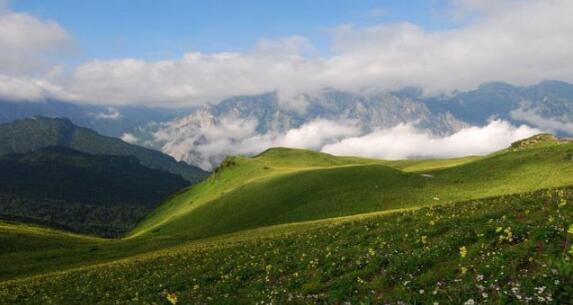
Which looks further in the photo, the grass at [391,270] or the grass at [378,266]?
the grass at [378,266]

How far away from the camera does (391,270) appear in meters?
19.0

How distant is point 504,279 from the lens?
590 inches

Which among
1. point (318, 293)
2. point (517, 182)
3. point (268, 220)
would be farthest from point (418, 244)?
point (268, 220)

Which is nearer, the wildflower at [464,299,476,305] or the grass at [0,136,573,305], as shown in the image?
the wildflower at [464,299,476,305]

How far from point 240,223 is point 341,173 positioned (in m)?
28.2

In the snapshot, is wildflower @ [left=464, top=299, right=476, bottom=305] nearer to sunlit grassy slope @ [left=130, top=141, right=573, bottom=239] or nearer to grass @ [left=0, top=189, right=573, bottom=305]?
grass @ [left=0, top=189, right=573, bottom=305]

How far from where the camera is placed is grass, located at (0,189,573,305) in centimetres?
1480

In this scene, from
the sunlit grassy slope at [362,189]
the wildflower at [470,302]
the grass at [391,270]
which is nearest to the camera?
the wildflower at [470,302]

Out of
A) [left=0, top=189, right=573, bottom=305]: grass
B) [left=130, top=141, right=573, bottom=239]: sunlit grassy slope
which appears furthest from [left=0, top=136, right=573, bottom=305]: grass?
[left=130, top=141, right=573, bottom=239]: sunlit grassy slope

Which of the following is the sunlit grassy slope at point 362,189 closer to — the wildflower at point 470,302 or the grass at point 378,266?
the grass at point 378,266

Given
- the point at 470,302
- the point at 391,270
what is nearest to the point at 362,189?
the point at 391,270

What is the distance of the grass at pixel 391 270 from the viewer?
583 inches

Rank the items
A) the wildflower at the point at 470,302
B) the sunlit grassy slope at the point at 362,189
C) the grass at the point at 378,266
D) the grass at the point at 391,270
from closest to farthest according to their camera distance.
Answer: the wildflower at the point at 470,302 < the grass at the point at 391,270 < the grass at the point at 378,266 < the sunlit grassy slope at the point at 362,189

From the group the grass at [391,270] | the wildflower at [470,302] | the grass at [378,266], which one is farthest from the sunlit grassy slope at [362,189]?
the wildflower at [470,302]
